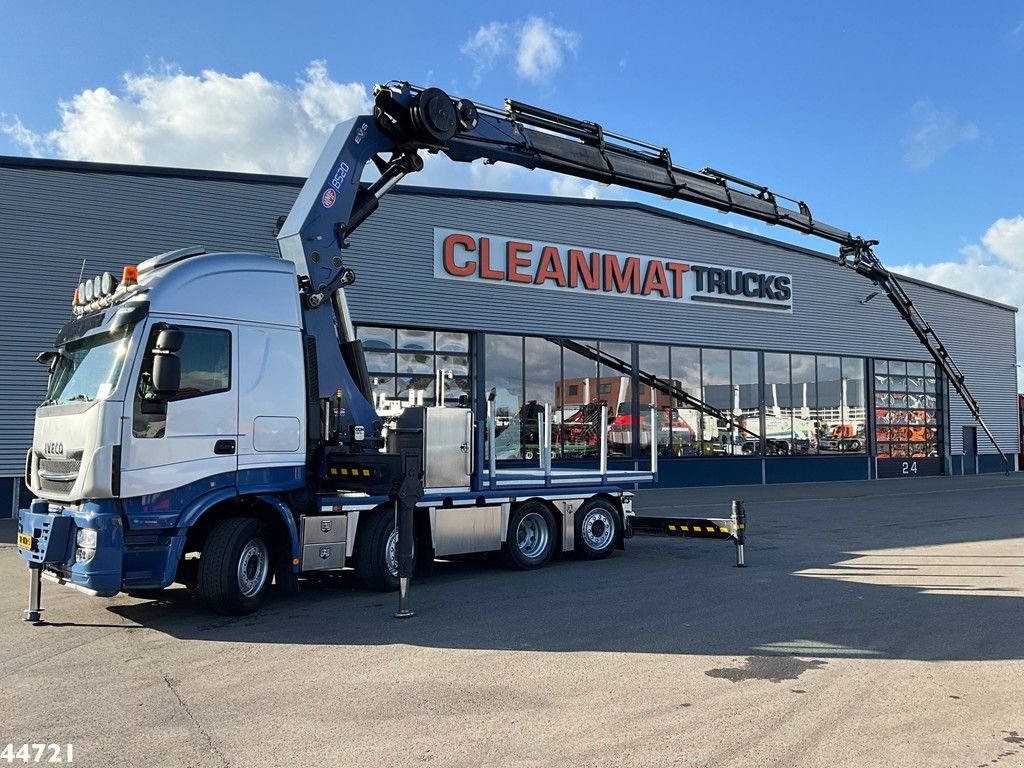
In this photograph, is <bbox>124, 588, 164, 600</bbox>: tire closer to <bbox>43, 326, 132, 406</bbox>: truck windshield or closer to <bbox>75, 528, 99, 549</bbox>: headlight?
<bbox>75, 528, 99, 549</bbox>: headlight

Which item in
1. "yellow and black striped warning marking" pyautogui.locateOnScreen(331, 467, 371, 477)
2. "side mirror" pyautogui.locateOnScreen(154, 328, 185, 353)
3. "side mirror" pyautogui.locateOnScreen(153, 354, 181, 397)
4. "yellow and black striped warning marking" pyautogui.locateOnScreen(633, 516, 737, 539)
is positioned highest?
"side mirror" pyautogui.locateOnScreen(154, 328, 185, 353)

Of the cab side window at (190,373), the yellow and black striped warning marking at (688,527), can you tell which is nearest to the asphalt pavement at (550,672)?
the yellow and black striped warning marking at (688,527)

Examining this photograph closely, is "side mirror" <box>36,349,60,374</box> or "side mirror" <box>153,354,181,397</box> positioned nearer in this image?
"side mirror" <box>153,354,181,397</box>

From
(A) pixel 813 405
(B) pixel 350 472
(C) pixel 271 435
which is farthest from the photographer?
(A) pixel 813 405

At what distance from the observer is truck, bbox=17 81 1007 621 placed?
7590 mm

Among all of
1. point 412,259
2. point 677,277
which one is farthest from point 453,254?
point 677,277

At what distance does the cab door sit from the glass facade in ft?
39.9

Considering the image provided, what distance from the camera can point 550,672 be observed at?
252 inches

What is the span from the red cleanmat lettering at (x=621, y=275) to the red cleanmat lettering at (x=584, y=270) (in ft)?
1.14

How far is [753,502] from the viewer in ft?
73.6

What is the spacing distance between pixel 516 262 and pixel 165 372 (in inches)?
712

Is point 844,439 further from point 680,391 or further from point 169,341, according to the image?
point 169,341

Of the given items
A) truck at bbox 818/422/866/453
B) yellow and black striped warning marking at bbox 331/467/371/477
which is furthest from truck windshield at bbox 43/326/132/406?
truck at bbox 818/422/866/453

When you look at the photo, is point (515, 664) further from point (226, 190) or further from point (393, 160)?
point (226, 190)
